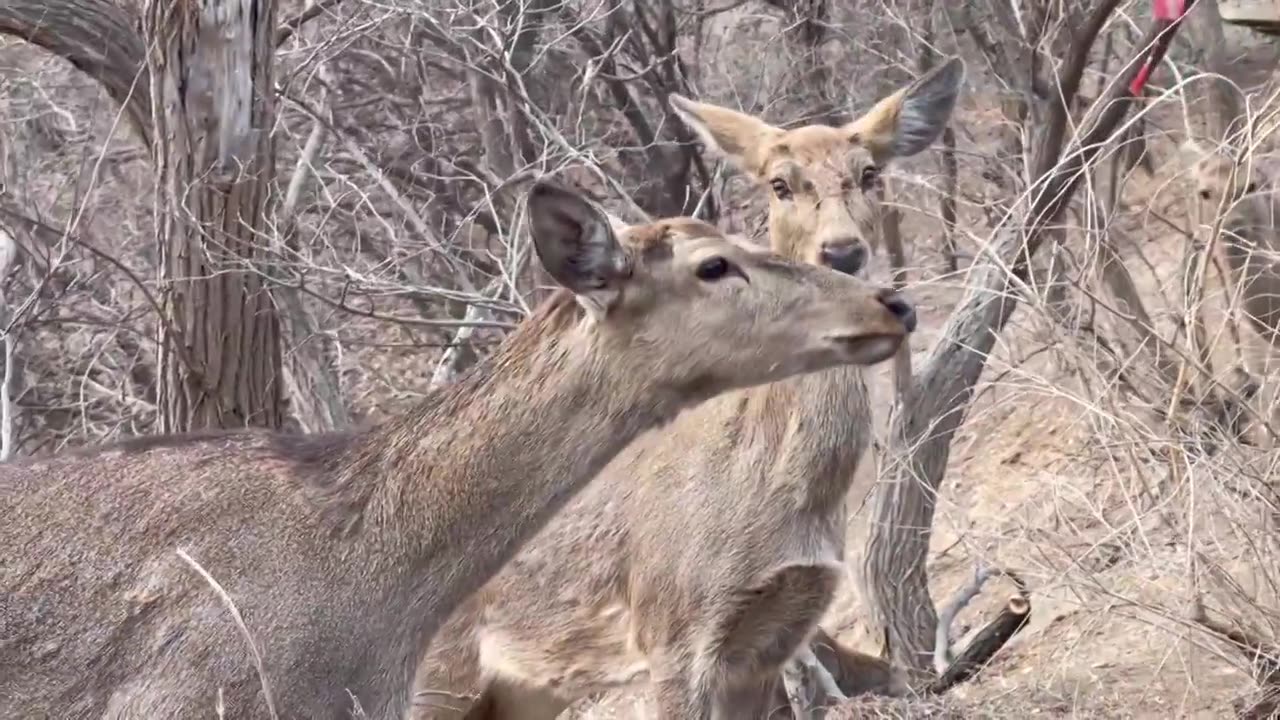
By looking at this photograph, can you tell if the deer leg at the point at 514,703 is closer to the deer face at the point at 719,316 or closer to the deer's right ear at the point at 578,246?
the deer face at the point at 719,316

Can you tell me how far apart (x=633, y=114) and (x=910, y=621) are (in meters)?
3.63

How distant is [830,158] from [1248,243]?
1.70m

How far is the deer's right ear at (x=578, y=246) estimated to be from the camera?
534 cm

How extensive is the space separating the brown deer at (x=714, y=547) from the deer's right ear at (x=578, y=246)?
1.87 m

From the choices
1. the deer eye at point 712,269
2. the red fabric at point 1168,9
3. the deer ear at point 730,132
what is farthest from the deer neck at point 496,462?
the red fabric at point 1168,9

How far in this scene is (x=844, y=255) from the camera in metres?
7.20

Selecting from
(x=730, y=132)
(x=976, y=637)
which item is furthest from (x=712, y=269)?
(x=976, y=637)

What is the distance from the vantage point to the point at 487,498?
561cm

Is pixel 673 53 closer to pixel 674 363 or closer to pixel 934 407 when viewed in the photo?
pixel 934 407

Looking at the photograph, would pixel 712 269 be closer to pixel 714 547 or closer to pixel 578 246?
pixel 578 246

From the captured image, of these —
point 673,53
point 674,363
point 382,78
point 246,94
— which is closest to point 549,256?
point 674,363

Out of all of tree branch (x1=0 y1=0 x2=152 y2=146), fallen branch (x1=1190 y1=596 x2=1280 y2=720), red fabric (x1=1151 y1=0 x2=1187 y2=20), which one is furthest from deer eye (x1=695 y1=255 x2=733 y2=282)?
tree branch (x1=0 y1=0 x2=152 y2=146)

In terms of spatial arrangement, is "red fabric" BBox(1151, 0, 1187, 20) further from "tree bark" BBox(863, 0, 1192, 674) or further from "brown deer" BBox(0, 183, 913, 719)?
"brown deer" BBox(0, 183, 913, 719)

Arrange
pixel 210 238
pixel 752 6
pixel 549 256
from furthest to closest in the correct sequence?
1. pixel 752 6
2. pixel 210 238
3. pixel 549 256
